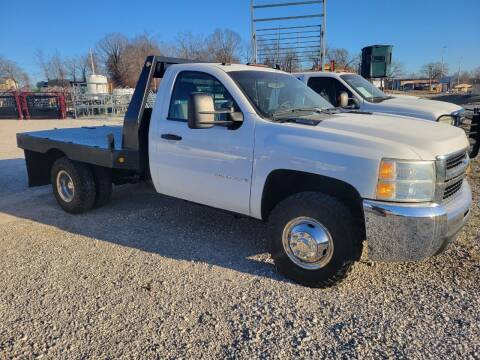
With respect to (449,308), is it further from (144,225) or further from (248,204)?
(144,225)

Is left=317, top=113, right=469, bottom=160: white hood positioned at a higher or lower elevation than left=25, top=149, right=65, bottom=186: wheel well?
higher

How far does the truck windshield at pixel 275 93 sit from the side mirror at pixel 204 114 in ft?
0.81

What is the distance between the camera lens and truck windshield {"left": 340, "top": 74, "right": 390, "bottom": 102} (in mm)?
8041

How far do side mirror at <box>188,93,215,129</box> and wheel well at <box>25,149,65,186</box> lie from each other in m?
3.46

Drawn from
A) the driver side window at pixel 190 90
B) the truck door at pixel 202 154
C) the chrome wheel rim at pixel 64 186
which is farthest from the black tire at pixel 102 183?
the driver side window at pixel 190 90

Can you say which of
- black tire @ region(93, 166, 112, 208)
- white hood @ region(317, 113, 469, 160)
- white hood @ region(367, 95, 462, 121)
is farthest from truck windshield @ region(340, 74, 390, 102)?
black tire @ region(93, 166, 112, 208)

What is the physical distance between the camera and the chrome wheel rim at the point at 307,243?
3.30 meters

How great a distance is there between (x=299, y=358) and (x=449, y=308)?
137 cm

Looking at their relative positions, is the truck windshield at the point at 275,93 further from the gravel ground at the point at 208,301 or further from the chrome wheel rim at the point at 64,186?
the chrome wheel rim at the point at 64,186

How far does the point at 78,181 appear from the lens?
5281 millimetres

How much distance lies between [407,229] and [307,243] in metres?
0.83

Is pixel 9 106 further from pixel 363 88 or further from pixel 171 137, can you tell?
pixel 171 137

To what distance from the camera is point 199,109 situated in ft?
11.5

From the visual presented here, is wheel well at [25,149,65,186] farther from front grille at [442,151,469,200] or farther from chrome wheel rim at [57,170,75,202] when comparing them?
front grille at [442,151,469,200]
